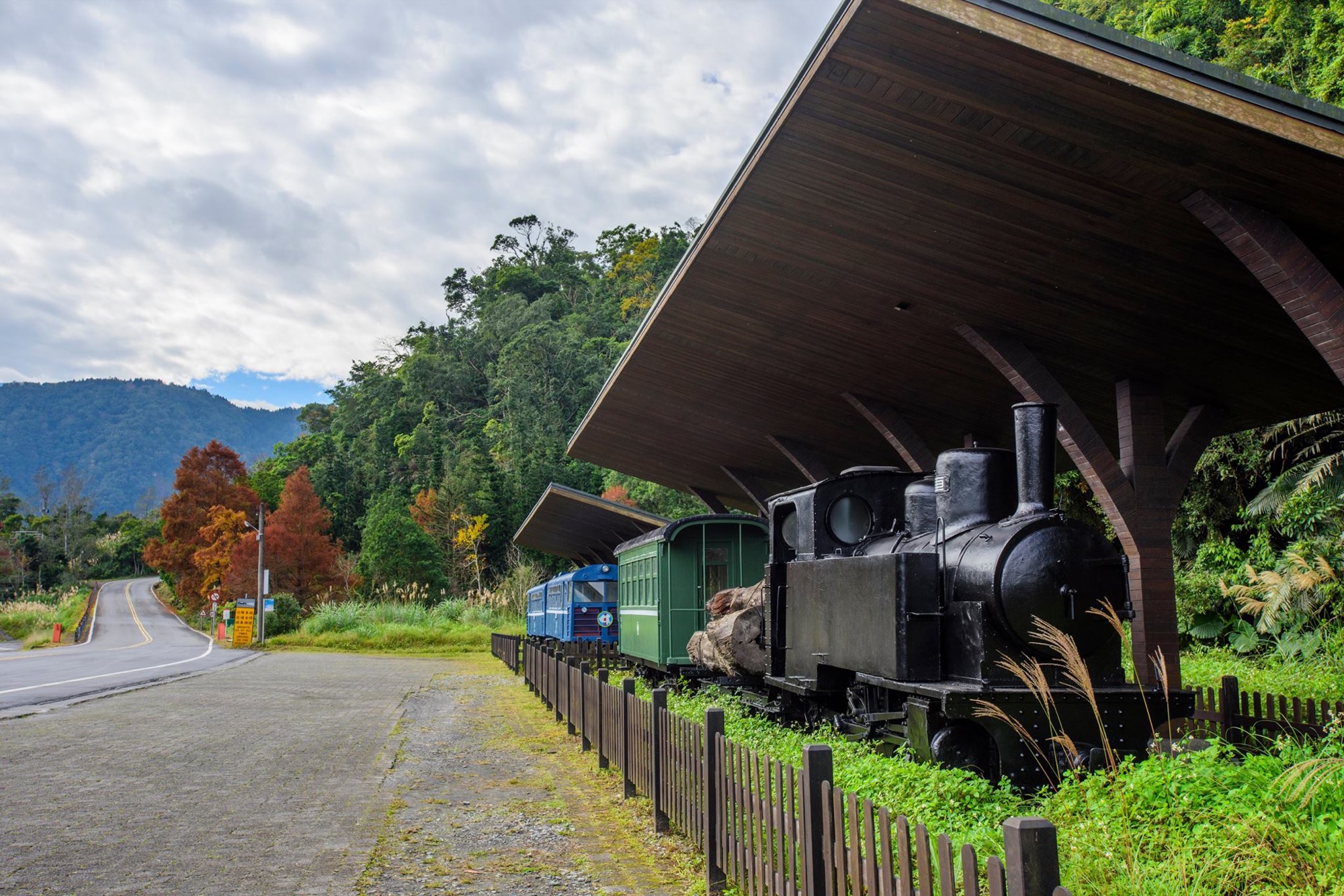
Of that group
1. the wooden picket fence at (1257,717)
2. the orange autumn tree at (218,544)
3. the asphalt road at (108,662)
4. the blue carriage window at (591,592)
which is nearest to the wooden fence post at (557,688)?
the wooden picket fence at (1257,717)

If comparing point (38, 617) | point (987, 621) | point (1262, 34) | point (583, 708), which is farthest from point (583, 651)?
point (38, 617)

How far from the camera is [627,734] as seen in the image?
805 centimetres

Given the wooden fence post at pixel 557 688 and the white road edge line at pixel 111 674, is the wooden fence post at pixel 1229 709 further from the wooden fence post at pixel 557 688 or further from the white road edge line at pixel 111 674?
the white road edge line at pixel 111 674

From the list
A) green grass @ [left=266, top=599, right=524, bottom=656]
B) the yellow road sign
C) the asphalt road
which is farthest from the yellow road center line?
green grass @ [left=266, top=599, right=524, bottom=656]

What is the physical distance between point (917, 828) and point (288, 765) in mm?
8313

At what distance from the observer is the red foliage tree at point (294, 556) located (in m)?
44.2

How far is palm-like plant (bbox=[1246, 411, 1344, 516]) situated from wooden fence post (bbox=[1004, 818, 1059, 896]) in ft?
48.6

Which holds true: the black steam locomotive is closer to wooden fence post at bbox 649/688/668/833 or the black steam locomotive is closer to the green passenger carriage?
wooden fence post at bbox 649/688/668/833

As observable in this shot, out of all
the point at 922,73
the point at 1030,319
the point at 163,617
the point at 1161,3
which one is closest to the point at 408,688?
the point at 1030,319

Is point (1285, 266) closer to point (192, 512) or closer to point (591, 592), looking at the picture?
point (591, 592)

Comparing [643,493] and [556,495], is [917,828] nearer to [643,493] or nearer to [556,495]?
[556,495]

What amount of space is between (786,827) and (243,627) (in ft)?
118

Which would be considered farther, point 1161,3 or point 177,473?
point 177,473

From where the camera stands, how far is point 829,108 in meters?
7.77
